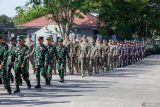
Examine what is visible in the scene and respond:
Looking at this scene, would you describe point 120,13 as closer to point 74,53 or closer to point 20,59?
point 74,53

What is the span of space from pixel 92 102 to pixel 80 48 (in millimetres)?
10906

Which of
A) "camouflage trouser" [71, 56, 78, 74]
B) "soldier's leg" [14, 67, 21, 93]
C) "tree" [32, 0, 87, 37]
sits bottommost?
"soldier's leg" [14, 67, 21, 93]

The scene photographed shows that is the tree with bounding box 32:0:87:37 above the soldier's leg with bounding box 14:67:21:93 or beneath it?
above

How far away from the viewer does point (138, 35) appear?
7369 cm

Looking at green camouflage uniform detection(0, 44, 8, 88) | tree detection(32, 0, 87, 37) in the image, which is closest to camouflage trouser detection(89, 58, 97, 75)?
green camouflage uniform detection(0, 44, 8, 88)

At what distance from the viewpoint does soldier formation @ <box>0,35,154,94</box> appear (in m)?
17.2

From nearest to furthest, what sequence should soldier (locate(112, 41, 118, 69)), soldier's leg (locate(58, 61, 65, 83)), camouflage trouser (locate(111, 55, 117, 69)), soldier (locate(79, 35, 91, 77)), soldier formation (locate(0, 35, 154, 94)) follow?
soldier formation (locate(0, 35, 154, 94)) → soldier's leg (locate(58, 61, 65, 83)) → soldier (locate(79, 35, 91, 77)) → soldier (locate(112, 41, 118, 69)) → camouflage trouser (locate(111, 55, 117, 69))

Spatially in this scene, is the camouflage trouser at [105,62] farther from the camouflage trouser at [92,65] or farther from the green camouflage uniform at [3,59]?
the green camouflage uniform at [3,59]

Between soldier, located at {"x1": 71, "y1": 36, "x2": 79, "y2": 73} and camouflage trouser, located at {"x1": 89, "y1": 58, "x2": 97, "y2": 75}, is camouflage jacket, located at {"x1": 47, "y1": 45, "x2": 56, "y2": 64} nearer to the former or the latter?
soldier, located at {"x1": 71, "y1": 36, "x2": 79, "y2": 73}

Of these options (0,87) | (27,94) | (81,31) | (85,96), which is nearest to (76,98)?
(85,96)

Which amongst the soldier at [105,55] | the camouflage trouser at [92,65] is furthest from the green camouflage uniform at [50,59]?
the soldier at [105,55]

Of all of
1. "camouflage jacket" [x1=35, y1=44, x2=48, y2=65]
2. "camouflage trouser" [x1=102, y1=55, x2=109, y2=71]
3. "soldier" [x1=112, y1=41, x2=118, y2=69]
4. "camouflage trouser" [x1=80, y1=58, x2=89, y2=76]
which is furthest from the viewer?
"soldier" [x1=112, y1=41, x2=118, y2=69]

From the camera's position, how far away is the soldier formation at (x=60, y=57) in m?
17.2

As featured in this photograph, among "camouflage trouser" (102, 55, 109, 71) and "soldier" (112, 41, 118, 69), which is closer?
"camouflage trouser" (102, 55, 109, 71)
